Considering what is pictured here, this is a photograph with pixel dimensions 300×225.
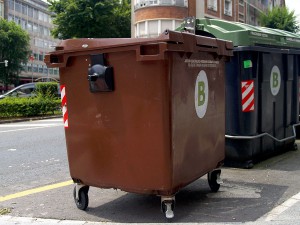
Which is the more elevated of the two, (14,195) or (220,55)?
(220,55)

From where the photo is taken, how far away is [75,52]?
4699mm

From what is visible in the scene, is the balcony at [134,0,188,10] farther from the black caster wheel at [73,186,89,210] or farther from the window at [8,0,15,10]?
the window at [8,0,15,10]

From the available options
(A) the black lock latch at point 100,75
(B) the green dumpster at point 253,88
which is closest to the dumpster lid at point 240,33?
(B) the green dumpster at point 253,88

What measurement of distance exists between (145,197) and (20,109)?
16.4 meters

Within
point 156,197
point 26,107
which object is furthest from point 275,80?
point 26,107

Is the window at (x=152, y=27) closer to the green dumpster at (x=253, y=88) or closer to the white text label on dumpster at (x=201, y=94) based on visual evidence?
the green dumpster at (x=253, y=88)

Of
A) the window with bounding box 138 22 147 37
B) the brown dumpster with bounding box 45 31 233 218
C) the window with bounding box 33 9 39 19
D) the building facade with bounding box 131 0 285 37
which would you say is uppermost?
the window with bounding box 33 9 39 19

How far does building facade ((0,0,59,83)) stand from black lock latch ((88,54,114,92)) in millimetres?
70145

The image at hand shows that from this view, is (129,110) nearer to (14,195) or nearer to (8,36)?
(14,195)

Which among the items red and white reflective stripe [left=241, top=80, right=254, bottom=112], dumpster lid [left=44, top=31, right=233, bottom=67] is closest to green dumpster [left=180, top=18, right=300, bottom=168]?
red and white reflective stripe [left=241, top=80, right=254, bottom=112]

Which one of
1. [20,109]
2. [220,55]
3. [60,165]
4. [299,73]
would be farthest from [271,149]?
[20,109]

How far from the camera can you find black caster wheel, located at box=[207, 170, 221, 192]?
554cm

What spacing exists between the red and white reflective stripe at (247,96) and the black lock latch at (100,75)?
3.00 meters

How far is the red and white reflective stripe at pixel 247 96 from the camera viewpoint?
6.83 m
